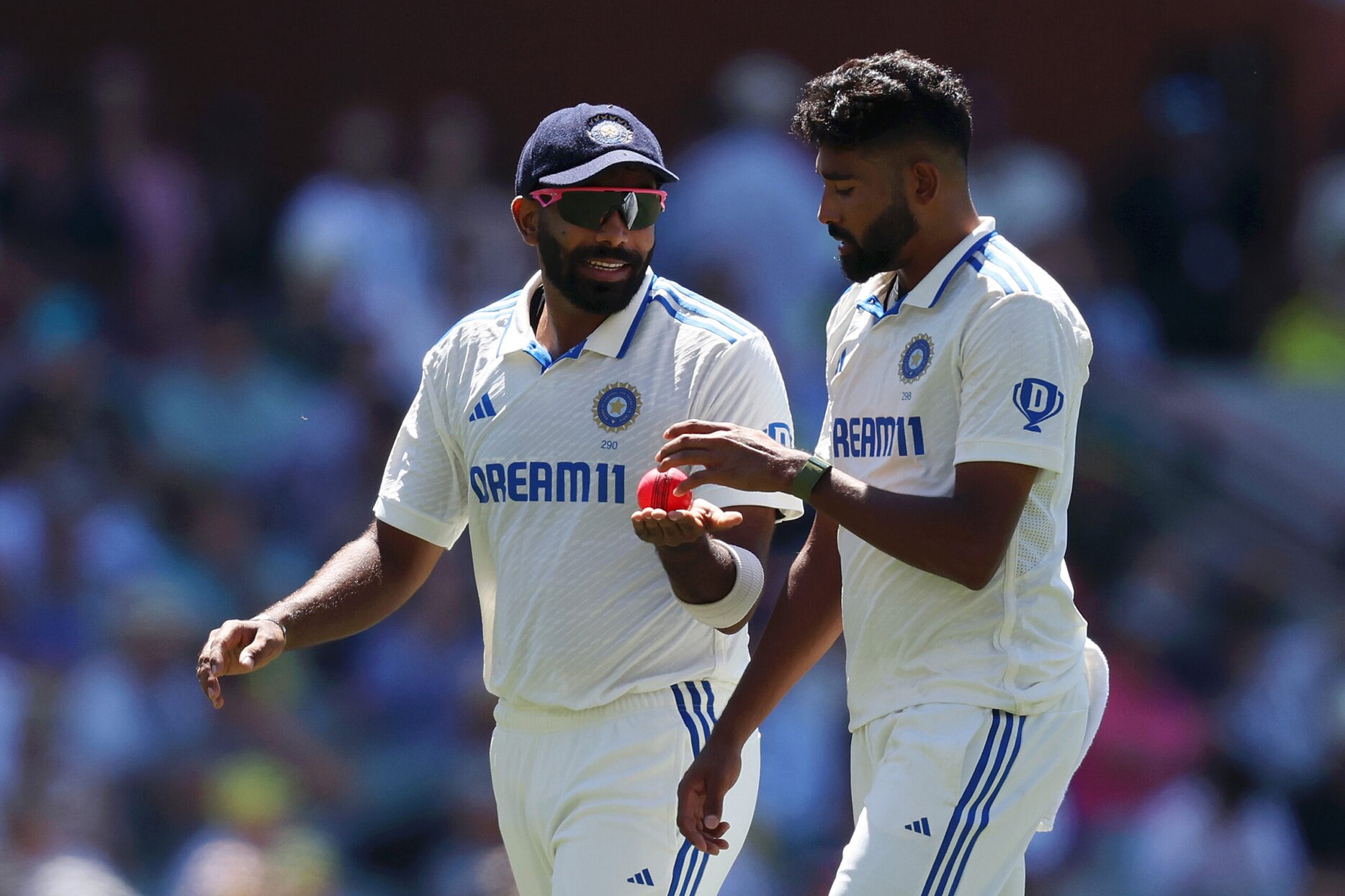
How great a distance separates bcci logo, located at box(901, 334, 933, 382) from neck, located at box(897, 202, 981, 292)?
0.41 feet

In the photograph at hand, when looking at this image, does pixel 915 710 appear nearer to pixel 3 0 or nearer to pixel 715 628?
Result: pixel 715 628

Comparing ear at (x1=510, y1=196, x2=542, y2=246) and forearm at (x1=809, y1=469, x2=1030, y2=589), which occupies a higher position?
ear at (x1=510, y1=196, x2=542, y2=246)

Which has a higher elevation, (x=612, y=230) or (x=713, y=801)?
(x=612, y=230)

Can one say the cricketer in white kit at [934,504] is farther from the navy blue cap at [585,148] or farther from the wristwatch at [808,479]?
the navy blue cap at [585,148]

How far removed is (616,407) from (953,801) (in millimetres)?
1081

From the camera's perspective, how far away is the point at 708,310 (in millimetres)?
3914

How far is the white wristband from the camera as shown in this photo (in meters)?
3.50

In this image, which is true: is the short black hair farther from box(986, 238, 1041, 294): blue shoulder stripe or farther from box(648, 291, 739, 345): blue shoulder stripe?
box(648, 291, 739, 345): blue shoulder stripe

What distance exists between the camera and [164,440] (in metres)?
8.07

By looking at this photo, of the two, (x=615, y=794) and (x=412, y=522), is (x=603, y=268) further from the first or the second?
(x=615, y=794)

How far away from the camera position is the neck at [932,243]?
342 centimetres

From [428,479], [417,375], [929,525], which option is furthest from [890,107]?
[417,375]

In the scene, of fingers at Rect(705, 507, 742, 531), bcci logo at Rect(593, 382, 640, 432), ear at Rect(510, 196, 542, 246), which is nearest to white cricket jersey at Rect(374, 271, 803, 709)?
bcci logo at Rect(593, 382, 640, 432)

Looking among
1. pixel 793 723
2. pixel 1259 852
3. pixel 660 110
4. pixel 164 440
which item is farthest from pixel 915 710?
pixel 660 110
